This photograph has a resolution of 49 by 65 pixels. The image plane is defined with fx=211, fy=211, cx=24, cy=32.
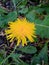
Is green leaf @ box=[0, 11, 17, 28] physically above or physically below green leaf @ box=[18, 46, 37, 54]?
above

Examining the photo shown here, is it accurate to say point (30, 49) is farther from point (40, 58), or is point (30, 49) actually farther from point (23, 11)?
point (23, 11)

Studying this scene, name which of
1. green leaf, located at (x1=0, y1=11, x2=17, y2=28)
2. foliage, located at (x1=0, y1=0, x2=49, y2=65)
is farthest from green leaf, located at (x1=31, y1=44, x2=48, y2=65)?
green leaf, located at (x1=0, y1=11, x2=17, y2=28)

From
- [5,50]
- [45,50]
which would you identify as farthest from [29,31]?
[5,50]

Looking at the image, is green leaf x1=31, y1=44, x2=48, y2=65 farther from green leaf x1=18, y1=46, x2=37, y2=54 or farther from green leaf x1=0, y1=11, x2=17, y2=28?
green leaf x1=0, y1=11, x2=17, y2=28

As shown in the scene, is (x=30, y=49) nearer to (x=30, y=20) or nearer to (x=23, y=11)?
(x=30, y=20)

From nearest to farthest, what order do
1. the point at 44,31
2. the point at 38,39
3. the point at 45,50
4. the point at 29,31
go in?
the point at 29,31, the point at 44,31, the point at 45,50, the point at 38,39

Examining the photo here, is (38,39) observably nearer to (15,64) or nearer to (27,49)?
(27,49)

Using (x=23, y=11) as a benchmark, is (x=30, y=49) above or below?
below

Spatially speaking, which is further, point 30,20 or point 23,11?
point 23,11

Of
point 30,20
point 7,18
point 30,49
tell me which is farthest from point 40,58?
point 7,18

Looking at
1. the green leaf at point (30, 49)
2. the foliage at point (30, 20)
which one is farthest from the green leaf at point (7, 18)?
the green leaf at point (30, 49)

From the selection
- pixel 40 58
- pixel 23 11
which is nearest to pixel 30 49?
pixel 40 58
